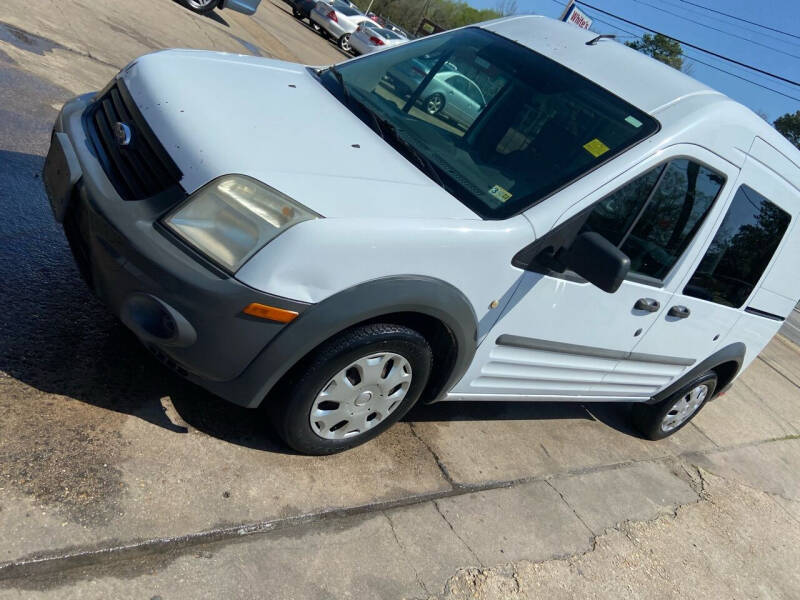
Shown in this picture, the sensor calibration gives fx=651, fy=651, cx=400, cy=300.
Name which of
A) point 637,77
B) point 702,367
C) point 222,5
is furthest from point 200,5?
point 702,367

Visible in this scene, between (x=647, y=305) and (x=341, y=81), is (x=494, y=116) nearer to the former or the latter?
(x=341, y=81)

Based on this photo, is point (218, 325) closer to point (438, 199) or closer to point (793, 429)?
point (438, 199)

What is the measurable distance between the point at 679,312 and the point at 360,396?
1973 millimetres

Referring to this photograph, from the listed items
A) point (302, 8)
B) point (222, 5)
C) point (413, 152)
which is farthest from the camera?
point (302, 8)

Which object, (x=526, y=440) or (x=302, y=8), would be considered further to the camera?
(x=302, y=8)

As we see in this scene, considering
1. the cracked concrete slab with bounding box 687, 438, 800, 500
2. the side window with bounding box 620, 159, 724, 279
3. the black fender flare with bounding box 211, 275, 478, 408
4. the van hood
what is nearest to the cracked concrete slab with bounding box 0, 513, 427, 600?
the black fender flare with bounding box 211, 275, 478, 408

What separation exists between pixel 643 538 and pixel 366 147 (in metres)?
2.64

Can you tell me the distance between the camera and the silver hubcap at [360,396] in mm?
2635

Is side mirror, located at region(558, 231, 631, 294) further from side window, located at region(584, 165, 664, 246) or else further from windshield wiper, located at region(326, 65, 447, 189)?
windshield wiper, located at region(326, 65, 447, 189)

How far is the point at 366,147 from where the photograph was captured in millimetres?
2797

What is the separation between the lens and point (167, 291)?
2271mm

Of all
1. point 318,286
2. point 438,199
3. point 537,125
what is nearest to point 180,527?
point 318,286

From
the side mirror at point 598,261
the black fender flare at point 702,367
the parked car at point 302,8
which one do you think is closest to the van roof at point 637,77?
the side mirror at point 598,261

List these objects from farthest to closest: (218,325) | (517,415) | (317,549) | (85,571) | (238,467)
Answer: (517,415) → (238,467) → (317,549) → (218,325) → (85,571)
